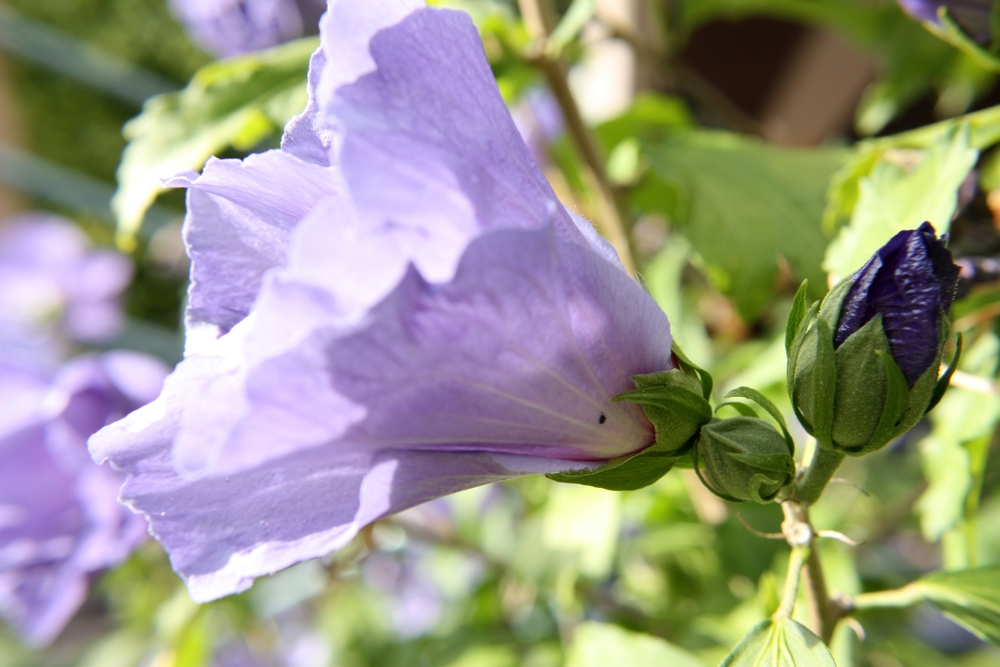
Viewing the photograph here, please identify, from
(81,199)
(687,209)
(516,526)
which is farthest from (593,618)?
(81,199)

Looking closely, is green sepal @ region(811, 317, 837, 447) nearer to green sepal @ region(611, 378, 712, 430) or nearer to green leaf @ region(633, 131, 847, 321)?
green sepal @ region(611, 378, 712, 430)

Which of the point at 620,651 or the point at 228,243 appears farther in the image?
the point at 620,651

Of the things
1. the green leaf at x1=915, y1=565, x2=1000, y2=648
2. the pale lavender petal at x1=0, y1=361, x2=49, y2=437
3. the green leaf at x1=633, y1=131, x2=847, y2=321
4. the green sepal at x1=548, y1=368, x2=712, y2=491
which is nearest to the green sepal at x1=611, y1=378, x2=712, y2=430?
the green sepal at x1=548, y1=368, x2=712, y2=491

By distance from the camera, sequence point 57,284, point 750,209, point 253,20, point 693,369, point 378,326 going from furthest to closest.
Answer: point 57,284
point 253,20
point 750,209
point 693,369
point 378,326

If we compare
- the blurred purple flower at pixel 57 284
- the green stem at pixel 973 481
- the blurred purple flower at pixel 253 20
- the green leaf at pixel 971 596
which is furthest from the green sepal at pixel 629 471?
the blurred purple flower at pixel 57 284

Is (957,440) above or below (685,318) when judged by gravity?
above

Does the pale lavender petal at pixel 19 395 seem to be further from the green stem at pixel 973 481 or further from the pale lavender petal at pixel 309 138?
the green stem at pixel 973 481

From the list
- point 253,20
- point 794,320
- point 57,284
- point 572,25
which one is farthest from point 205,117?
point 57,284

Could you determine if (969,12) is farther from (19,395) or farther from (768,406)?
(19,395)
